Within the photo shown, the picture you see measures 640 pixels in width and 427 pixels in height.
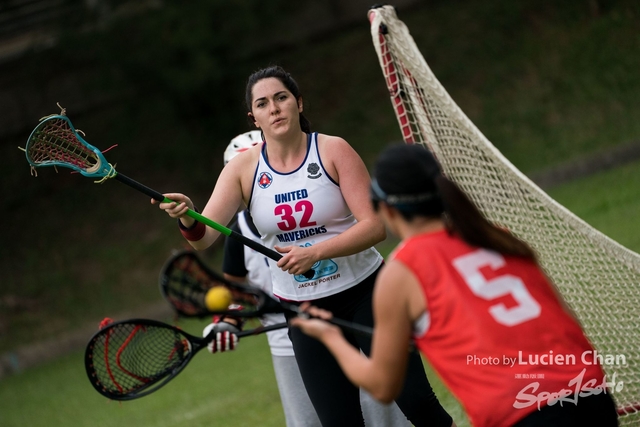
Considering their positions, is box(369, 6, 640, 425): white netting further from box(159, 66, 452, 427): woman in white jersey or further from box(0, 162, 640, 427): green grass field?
box(0, 162, 640, 427): green grass field

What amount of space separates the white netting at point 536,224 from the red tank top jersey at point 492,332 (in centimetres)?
175

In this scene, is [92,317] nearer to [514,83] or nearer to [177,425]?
[177,425]

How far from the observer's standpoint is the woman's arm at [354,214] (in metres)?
3.82

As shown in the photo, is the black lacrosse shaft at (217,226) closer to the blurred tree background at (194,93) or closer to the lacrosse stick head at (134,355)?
the lacrosse stick head at (134,355)

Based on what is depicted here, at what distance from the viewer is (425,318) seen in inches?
101

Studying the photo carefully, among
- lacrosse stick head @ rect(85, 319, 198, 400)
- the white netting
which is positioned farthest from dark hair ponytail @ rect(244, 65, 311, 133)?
lacrosse stick head @ rect(85, 319, 198, 400)

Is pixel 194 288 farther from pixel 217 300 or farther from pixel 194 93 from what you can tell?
pixel 194 93

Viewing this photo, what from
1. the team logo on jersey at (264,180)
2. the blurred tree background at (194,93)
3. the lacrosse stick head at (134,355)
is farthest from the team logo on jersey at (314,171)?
the blurred tree background at (194,93)

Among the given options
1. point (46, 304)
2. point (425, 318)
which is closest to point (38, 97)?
point (46, 304)

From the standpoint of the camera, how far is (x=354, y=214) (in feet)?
12.9

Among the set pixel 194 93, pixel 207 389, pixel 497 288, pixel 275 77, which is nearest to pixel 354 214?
pixel 275 77

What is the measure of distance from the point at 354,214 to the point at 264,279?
3.80 ft

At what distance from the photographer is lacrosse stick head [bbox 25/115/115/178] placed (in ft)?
13.1

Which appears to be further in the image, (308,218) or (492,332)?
(308,218)
